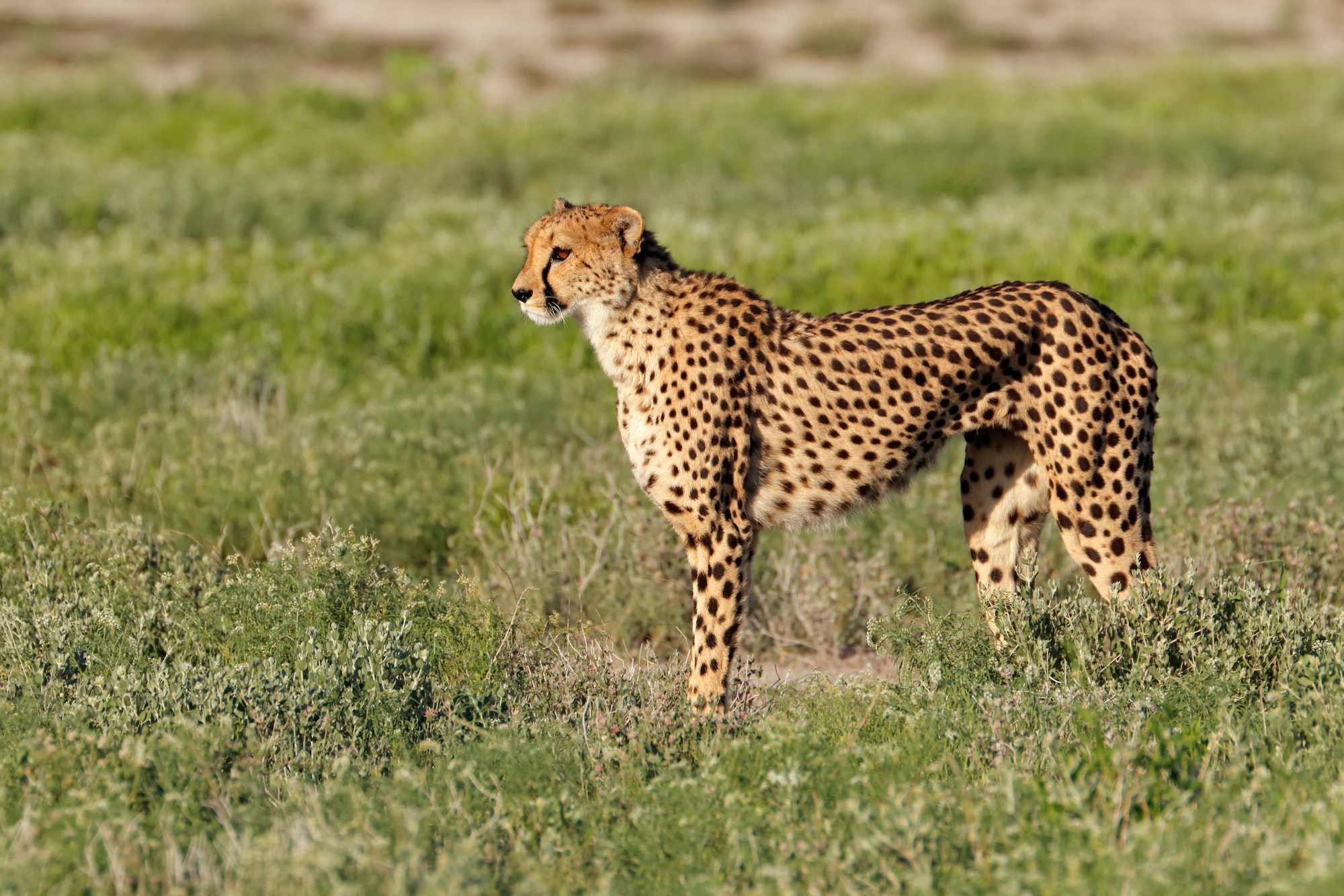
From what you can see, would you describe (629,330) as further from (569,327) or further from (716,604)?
(569,327)

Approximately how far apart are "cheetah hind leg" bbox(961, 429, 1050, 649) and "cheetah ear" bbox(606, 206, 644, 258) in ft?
4.16

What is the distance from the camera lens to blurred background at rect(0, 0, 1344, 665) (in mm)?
6426

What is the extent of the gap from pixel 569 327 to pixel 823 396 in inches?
176

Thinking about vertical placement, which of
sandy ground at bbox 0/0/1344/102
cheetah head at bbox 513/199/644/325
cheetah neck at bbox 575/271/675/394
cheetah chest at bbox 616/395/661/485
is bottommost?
cheetah chest at bbox 616/395/661/485

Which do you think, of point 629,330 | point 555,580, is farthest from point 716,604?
point 555,580

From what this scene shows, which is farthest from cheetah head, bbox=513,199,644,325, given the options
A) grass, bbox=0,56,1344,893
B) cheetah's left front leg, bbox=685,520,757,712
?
grass, bbox=0,56,1344,893

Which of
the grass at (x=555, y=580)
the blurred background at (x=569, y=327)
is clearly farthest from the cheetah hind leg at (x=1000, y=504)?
the blurred background at (x=569, y=327)

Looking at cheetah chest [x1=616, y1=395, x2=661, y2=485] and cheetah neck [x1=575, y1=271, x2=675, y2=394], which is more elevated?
cheetah neck [x1=575, y1=271, x2=675, y2=394]

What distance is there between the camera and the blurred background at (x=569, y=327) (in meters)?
6.43

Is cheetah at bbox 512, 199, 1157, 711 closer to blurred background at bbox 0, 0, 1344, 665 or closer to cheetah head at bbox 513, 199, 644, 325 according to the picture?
cheetah head at bbox 513, 199, 644, 325

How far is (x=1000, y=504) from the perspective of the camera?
528 cm

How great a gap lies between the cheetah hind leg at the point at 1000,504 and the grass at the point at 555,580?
306 mm

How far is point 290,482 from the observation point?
6.89m

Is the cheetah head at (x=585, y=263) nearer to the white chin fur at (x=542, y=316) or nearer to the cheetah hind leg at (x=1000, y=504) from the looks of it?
the white chin fur at (x=542, y=316)
